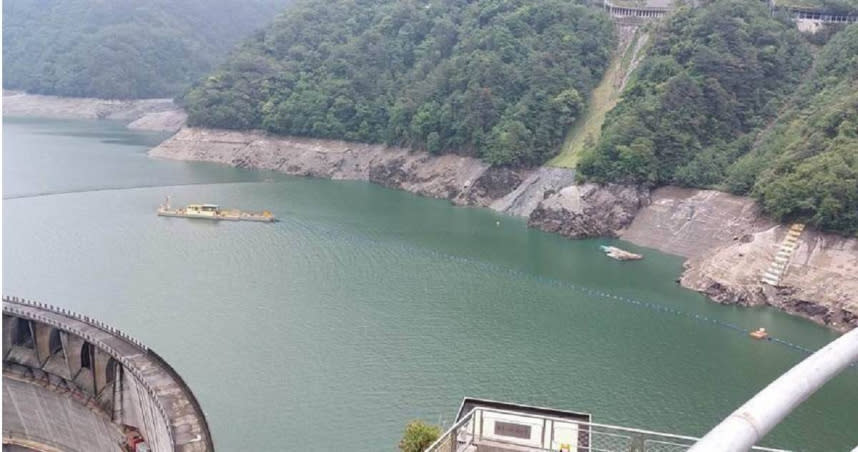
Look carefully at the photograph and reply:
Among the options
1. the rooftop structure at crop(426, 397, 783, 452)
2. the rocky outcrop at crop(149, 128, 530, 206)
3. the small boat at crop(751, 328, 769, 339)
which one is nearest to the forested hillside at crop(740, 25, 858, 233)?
the small boat at crop(751, 328, 769, 339)

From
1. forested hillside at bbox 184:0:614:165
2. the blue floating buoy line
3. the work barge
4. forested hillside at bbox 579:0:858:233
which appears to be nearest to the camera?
the blue floating buoy line

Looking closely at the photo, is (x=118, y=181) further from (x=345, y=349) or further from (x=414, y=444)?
(x=414, y=444)

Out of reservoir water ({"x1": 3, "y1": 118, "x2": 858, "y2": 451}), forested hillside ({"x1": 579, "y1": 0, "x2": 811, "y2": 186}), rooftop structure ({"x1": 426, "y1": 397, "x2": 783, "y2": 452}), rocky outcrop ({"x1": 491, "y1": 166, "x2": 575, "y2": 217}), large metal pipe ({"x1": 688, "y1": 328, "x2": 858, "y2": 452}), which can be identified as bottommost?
large metal pipe ({"x1": 688, "y1": 328, "x2": 858, "y2": 452})

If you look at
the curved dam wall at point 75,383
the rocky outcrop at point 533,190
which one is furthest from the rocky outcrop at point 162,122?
the curved dam wall at point 75,383

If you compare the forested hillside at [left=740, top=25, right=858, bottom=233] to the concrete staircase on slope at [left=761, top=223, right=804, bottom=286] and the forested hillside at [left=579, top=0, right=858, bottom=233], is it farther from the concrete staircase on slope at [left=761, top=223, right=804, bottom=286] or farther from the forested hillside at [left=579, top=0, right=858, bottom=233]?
the concrete staircase on slope at [left=761, top=223, right=804, bottom=286]

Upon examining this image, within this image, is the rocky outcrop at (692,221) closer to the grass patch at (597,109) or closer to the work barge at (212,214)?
the grass patch at (597,109)

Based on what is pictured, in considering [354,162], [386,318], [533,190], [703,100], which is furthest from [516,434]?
[354,162]

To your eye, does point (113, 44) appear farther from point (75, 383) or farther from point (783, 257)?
point (783, 257)
